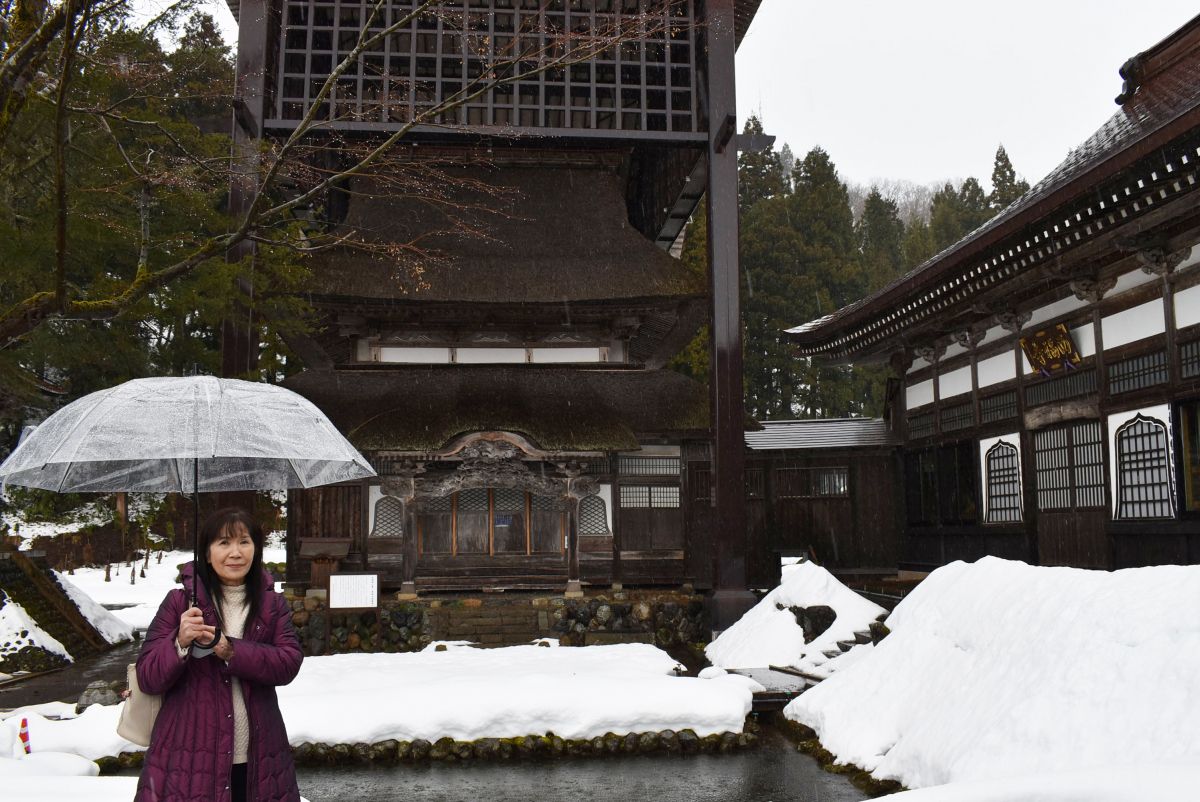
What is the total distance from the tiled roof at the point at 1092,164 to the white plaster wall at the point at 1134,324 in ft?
4.78

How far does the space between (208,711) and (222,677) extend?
14 centimetres

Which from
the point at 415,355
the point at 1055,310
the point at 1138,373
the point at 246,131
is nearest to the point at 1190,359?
the point at 1138,373

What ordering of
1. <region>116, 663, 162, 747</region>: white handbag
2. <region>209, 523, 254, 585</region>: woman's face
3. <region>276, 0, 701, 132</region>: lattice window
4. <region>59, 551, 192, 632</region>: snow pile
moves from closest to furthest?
<region>116, 663, 162, 747</region>: white handbag < <region>209, 523, 254, 585</region>: woman's face < <region>276, 0, 701, 132</region>: lattice window < <region>59, 551, 192, 632</region>: snow pile

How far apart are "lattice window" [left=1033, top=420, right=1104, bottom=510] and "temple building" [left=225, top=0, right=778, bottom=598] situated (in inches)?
179

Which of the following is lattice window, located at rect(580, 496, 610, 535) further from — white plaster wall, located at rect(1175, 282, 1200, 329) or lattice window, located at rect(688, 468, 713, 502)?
white plaster wall, located at rect(1175, 282, 1200, 329)

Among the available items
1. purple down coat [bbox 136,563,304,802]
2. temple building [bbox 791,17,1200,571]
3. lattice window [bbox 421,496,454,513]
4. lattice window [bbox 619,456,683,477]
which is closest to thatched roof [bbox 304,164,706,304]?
lattice window [bbox 619,456,683,477]

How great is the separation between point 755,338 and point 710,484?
24617 millimetres

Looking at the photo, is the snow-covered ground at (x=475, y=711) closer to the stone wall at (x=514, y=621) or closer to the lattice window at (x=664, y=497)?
the stone wall at (x=514, y=621)

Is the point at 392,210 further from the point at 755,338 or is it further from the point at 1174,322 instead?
the point at 755,338

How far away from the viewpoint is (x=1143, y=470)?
35.5ft

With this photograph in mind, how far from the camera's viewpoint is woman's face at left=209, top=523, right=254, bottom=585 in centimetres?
401

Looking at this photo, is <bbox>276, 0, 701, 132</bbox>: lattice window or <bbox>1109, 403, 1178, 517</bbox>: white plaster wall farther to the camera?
<bbox>276, 0, 701, 132</bbox>: lattice window

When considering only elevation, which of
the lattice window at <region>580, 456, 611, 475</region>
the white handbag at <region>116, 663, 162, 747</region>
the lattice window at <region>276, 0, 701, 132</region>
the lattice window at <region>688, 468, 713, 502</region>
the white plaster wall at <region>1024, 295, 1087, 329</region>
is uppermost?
the lattice window at <region>276, 0, 701, 132</region>

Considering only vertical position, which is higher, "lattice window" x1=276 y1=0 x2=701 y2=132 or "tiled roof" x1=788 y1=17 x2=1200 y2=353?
"lattice window" x1=276 y1=0 x2=701 y2=132
